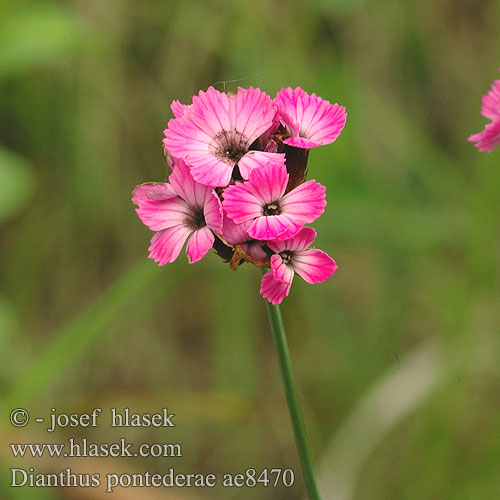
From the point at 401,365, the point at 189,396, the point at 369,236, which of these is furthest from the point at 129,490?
the point at 369,236

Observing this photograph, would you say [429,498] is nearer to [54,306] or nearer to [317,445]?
[317,445]

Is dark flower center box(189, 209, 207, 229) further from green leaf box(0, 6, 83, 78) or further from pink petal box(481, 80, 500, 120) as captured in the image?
green leaf box(0, 6, 83, 78)

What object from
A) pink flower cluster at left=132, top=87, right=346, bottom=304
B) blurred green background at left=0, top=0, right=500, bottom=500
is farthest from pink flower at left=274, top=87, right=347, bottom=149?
blurred green background at left=0, top=0, right=500, bottom=500

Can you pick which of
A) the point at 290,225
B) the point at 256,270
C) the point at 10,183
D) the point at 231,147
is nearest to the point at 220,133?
the point at 231,147

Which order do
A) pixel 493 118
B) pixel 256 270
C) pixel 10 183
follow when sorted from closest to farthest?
pixel 493 118 < pixel 10 183 < pixel 256 270

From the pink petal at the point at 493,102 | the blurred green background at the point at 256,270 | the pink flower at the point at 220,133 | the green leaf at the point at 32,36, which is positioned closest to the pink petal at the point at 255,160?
the pink flower at the point at 220,133

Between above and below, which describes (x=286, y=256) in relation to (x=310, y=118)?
below

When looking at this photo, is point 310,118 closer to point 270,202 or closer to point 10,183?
point 270,202
